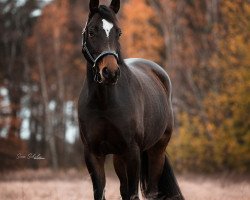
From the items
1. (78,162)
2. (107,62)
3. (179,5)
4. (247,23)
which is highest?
(179,5)

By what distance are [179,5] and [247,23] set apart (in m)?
6.16

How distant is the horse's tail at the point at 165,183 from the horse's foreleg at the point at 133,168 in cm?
161

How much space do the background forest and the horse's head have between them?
1200 cm

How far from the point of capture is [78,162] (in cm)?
3144

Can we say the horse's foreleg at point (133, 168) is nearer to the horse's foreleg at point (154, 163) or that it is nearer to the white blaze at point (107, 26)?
the white blaze at point (107, 26)

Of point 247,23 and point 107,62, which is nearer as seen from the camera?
point 107,62

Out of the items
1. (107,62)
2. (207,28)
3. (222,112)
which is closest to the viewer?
(107,62)

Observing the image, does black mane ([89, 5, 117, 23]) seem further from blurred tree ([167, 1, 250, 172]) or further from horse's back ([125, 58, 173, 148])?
blurred tree ([167, 1, 250, 172])

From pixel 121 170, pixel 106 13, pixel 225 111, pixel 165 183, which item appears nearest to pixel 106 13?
pixel 106 13

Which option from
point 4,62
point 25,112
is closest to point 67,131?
point 25,112

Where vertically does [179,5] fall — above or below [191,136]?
above

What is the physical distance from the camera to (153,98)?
25.1 feet

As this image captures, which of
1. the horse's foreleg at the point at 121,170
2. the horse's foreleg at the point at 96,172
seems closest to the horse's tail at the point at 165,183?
the horse's foreleg at the point at 121,170

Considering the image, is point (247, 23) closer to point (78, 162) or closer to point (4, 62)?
point (4, 62)
